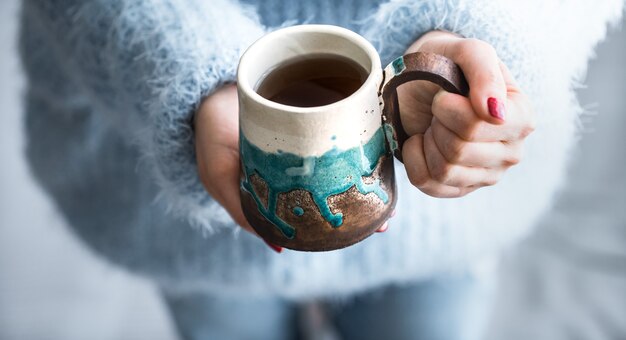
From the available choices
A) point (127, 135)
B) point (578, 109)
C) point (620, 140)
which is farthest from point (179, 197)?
point (620, 140)

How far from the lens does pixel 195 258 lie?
27.2 inches

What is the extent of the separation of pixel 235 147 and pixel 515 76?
20 cm

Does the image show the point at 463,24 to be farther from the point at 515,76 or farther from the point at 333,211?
the point at 333,211

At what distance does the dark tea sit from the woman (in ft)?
0.15

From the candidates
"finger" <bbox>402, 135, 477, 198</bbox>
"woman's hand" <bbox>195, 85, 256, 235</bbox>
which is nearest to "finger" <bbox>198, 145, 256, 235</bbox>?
"woman's hand" <bbox>195, 85, 256, 235</bbox>

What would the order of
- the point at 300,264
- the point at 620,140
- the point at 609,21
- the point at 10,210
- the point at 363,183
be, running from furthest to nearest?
the point at 10,210 → the point at 620,140 → the point at 300,264 → the point at 609,21 → the point at 363,183

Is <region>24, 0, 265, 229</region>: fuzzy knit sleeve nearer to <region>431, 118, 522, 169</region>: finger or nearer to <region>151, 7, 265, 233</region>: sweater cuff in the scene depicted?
<region>151, 7, 265, 233</region>: sweater cuff

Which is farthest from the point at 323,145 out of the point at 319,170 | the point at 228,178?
the point at 228,178

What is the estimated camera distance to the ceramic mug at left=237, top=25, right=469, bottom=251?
377 mm

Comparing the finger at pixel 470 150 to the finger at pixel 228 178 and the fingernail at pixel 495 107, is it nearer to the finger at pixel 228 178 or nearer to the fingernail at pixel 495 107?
the fingernail at pixel 495 107

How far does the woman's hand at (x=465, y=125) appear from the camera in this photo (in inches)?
14.8

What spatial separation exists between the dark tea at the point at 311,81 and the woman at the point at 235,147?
5cm

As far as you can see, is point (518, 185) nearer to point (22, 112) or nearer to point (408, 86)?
point (408, 86)

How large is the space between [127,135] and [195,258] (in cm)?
→ 15
